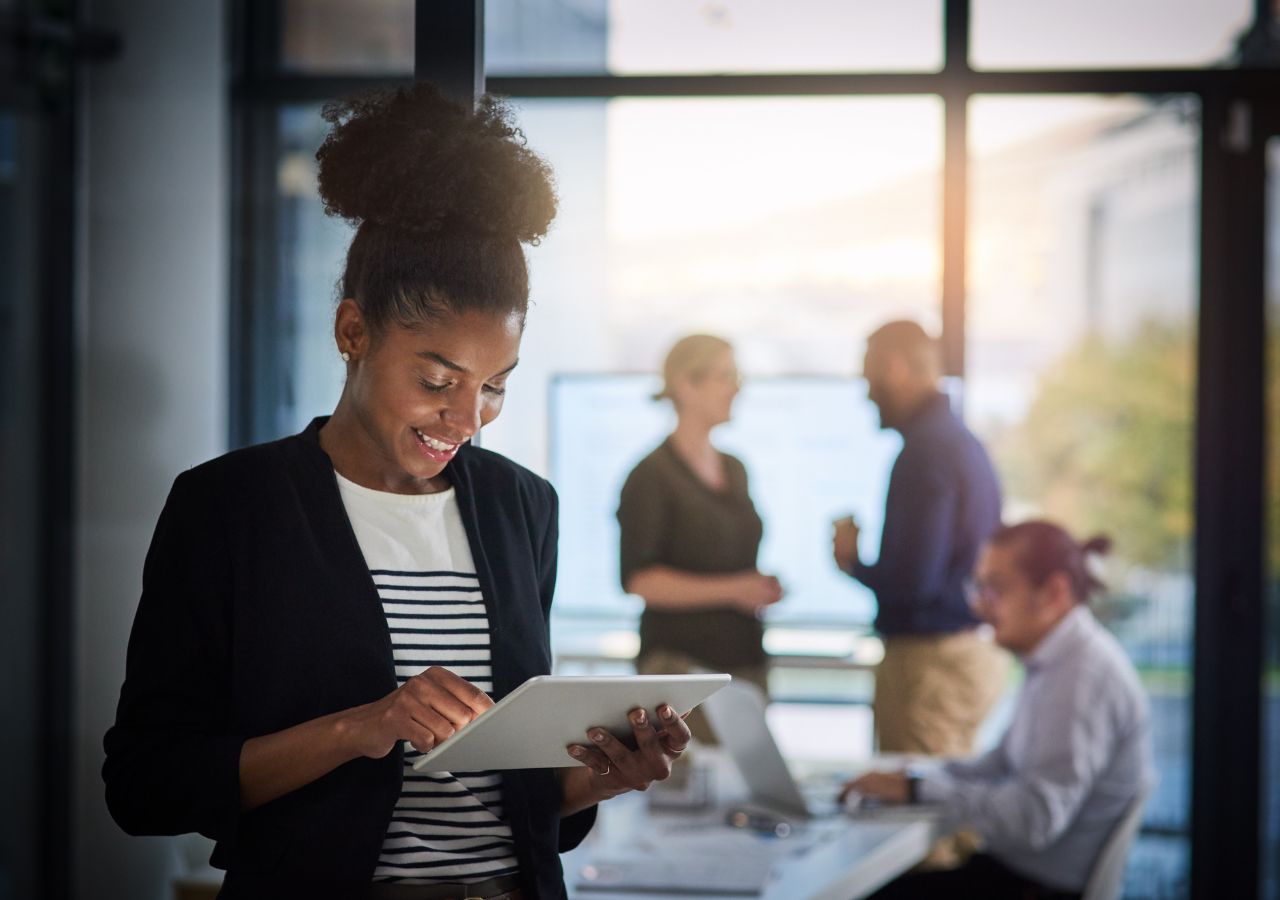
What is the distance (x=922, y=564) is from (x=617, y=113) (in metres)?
1.74

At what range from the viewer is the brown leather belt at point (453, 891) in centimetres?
135

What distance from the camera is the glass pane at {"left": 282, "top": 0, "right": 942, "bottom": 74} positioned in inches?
170

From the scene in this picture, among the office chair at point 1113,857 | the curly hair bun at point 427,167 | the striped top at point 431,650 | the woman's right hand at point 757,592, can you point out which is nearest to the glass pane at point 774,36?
the woman's right hand at point 757,592

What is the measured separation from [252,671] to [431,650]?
0.17 m

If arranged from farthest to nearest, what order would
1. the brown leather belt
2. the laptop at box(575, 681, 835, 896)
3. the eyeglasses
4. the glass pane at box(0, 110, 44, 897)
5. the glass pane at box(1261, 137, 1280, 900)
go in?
the glass pane at box(1261, 137, 1280, 900) → the glass pane at box(0, 110, 44, 897) → the eyeglasses → the laptop at box(575, 681, 835, 896) → the brown leather belt

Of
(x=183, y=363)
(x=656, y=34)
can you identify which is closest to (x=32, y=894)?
(x=183, y=363)

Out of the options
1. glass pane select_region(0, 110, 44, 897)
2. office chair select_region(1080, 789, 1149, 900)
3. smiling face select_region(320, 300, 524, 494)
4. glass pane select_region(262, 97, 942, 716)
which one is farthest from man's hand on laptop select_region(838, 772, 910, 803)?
glass pane select_region(0, 110, 44, 897)

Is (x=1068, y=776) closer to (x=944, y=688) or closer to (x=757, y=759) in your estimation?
(x=757, y=759)

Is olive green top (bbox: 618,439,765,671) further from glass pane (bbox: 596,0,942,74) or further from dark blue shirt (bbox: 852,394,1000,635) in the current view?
glass pane (bbox: 596,0,942,74)

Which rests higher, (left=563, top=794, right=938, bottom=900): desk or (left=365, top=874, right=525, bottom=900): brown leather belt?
(left=365, top=874, right=525, bottom=900): brown leather belt

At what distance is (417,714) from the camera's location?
1231 mm

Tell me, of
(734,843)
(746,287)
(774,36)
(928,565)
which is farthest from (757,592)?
(774,36)

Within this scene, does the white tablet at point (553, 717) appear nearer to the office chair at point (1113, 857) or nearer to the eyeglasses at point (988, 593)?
the office chair at point (1113, 857)

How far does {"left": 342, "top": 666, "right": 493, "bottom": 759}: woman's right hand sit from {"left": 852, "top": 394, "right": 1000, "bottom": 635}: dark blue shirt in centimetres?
265
